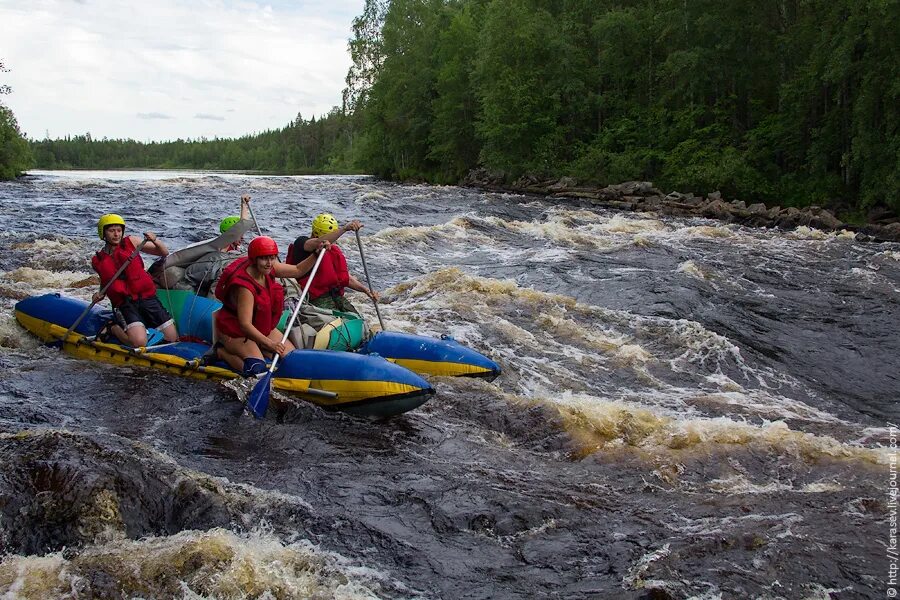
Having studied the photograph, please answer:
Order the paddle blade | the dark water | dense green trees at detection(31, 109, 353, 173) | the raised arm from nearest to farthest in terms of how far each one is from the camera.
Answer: the dark water < the paddle blade < the raised arm < dense green trees at detection(31, 109, 353, 173)

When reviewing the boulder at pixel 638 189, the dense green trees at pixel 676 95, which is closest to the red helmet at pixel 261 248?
the dense green trees at pixel 676 95

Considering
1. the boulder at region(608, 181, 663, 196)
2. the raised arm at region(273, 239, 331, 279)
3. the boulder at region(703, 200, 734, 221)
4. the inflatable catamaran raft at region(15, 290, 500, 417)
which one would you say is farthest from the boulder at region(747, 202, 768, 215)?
the raised arm at region(273, 239, 331, 279)

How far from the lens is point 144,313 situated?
7816mm

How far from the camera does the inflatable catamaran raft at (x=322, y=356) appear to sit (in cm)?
630

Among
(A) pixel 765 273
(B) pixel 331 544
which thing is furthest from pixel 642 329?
(B) pixel 331 544

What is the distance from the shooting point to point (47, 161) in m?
128

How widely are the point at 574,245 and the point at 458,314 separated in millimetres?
8095

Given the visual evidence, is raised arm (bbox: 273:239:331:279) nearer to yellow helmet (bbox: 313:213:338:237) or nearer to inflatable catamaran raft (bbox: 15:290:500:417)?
yellow helmet (bbox: 313:213:338:237)

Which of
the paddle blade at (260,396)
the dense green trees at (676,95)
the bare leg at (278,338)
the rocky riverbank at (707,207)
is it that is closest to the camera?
the paddle blade at (260,396)

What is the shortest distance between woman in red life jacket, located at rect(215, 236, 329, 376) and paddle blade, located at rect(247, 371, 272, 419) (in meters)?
A: 0.26

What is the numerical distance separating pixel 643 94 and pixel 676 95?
3.11 meters

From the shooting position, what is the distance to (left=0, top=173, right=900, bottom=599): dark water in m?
4.21

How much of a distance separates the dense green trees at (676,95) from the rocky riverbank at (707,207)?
35.3 inches

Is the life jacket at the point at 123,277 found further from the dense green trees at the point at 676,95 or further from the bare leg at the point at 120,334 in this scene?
the dense green trees at the point at 676,95
